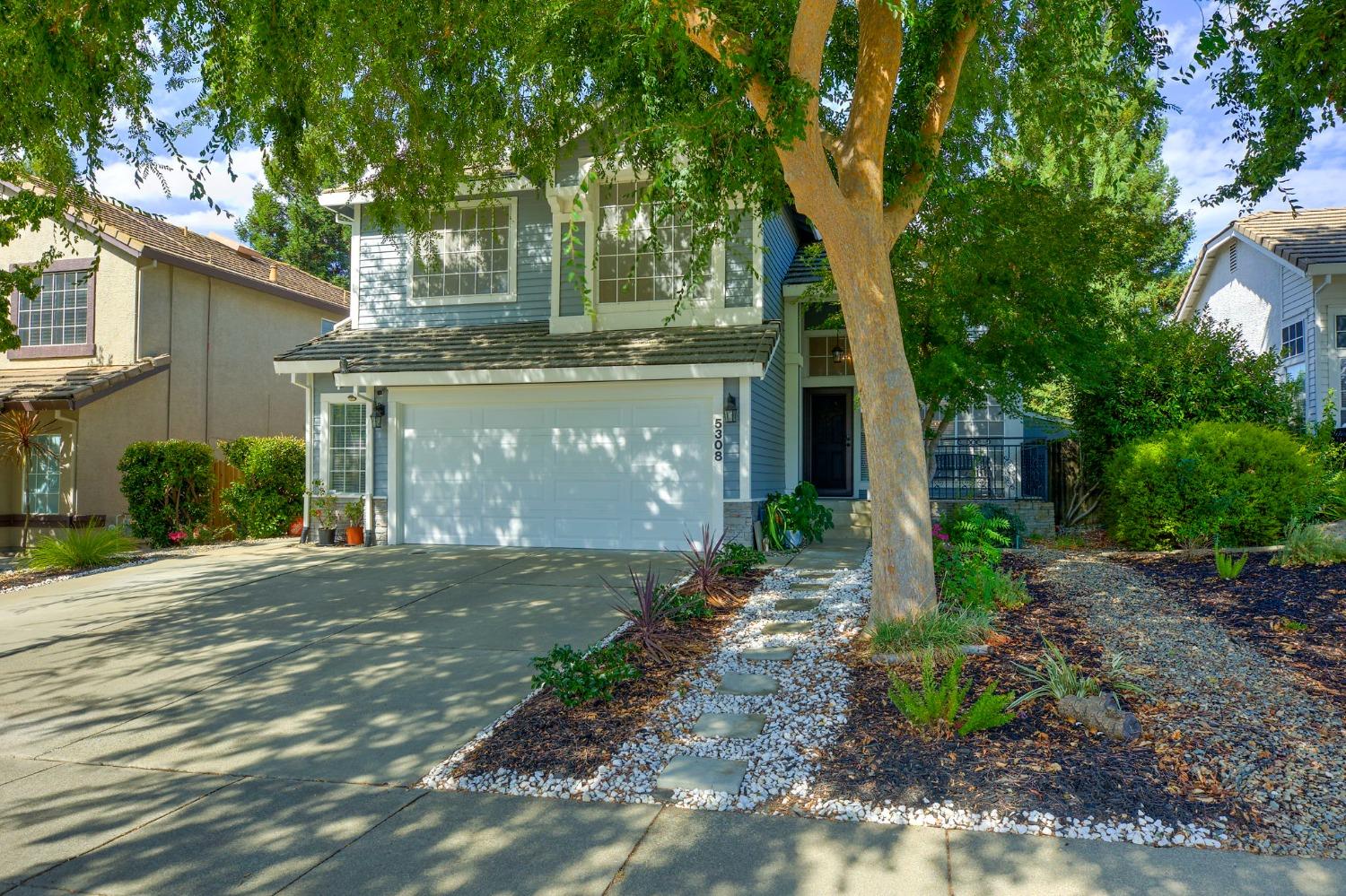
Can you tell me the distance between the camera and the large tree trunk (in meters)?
5.88

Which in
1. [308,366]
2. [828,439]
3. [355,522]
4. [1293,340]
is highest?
[1293,340]

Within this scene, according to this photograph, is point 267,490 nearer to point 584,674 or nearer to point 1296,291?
point 584,674

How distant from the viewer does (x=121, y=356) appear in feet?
49.3

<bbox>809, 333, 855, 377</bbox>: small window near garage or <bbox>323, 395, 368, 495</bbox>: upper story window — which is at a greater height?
<bbox>809, 333, 855, 377</bbox>: small window near garage

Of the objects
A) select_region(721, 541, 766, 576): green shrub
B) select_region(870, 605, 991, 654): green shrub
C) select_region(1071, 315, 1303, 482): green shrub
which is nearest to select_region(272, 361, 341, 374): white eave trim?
select_region(721, 541, 766, 576): green shrub

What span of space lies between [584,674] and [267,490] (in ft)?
36.1

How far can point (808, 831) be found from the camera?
3.52m

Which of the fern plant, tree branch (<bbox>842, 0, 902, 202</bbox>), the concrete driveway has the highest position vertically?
tree branch (<bbox>842, 0, 902, 202</bbox>)

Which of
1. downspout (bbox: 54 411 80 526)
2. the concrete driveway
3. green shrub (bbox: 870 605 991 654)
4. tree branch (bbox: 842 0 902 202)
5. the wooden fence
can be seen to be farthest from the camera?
downspout (bbox: 54 411 80 526)

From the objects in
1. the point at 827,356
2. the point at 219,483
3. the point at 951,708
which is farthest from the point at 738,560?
the point at 219,483

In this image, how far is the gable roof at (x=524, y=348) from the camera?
35.9 ft

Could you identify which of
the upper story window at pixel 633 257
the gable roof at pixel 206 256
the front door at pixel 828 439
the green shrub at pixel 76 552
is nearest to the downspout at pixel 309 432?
the green shrub at pixel 76 552

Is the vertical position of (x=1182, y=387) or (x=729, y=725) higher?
(x=1182, y=387)

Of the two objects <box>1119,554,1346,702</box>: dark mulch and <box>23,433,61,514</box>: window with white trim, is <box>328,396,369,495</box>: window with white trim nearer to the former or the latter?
<box>23,433,61,514</box>: window with white trim
